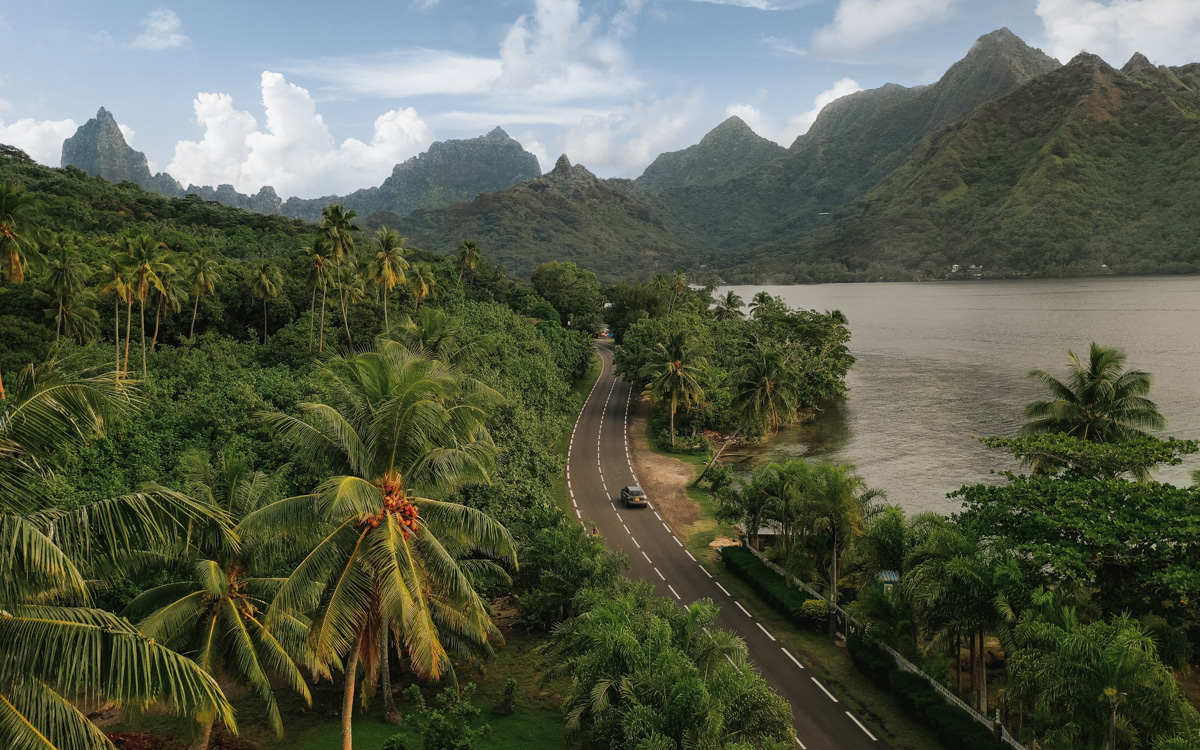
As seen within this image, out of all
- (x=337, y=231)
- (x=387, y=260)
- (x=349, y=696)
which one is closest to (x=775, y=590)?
(x=349, y=696)

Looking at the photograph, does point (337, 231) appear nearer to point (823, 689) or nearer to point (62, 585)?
point (823, 689)

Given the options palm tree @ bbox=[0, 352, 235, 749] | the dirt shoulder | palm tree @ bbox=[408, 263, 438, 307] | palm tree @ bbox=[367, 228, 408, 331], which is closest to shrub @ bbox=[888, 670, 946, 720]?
the dirt shoulder

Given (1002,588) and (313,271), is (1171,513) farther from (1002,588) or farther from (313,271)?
(313,271)

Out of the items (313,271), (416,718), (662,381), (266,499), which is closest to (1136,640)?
(416,718)

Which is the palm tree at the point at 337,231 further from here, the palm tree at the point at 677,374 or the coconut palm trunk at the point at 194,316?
the palm tree at the point at 677,374

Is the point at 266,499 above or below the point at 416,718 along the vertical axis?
above

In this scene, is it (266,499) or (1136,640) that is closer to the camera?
(1136,640)

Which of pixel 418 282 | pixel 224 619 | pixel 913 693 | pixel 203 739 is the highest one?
pixel 418 282
